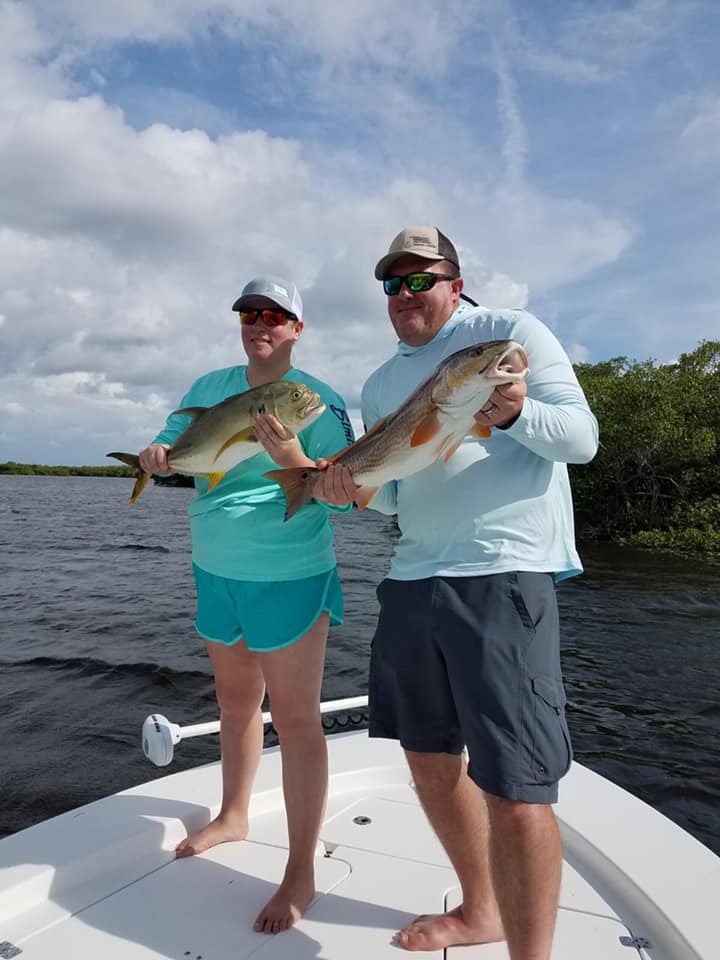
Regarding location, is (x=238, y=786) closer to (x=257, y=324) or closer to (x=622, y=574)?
(x=257, y=324)

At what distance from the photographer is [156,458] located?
335cm

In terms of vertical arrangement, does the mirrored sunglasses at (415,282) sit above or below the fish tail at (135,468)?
above

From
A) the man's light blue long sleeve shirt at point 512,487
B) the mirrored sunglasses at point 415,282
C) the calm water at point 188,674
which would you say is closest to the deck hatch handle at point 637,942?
the man's light blue long sleeve shirt at point 512,487

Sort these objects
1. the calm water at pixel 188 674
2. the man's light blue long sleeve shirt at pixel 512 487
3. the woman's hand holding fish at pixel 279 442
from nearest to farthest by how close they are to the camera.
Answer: the man's light blue long sleeve shirt at pixel 512 487, the woman's hand holding fish at pixel 279 442, the calm water at pixel 188 674

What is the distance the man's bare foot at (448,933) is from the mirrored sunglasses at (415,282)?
2.45 meters

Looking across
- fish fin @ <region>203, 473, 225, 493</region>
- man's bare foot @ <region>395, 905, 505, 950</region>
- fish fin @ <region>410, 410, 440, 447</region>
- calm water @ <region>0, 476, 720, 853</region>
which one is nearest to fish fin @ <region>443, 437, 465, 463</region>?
fish fin @ <region>410, 410, 440, 447</region>

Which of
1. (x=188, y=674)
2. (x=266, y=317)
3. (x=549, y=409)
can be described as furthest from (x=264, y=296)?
(x=188, y=674)

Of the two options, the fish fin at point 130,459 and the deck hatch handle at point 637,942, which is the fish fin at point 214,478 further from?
the deck hatch handle at point 637,942

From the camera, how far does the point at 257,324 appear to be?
10.7 ft

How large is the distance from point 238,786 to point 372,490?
68.6 inches

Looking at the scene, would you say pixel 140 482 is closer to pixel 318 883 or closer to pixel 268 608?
pixel 268 608

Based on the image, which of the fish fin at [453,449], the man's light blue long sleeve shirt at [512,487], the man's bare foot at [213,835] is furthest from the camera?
the man's bare foot at [213,835]

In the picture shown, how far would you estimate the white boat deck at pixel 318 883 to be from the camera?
266 cm

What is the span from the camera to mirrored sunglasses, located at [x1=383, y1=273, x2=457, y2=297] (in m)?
2.77
